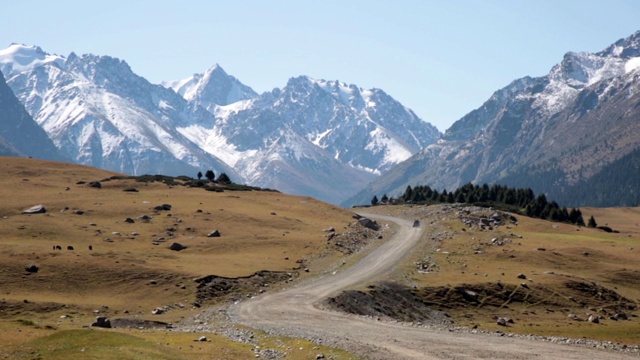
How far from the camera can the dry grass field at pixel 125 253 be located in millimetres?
45562

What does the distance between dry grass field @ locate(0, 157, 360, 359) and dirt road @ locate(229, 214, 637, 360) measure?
437 centimetres

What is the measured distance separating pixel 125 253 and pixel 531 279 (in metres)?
48.5

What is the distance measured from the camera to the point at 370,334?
5300cm

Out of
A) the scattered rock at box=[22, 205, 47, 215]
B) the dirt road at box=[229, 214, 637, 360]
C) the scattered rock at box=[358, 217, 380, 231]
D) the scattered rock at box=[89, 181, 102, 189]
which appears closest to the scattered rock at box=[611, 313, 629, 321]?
the dirt road at box=[229, 214, 637, 360]

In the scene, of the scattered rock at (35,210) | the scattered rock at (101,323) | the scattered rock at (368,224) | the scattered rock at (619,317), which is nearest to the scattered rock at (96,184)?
the scattered rock at (35,210)

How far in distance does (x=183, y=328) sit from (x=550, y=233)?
88487mm

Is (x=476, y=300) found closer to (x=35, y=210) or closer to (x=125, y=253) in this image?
(x=125, y=253)

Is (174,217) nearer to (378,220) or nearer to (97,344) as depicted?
(378,220)

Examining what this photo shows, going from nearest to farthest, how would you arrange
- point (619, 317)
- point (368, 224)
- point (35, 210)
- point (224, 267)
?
1. point (619, 317)
2. point (224, 267)
3. point (35, 210)
4. point (368, 224)

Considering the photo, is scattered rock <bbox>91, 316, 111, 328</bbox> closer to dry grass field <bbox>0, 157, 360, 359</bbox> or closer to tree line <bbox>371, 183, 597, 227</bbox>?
→ dry grass field <bbox>0, 157, 360, 359</bbox>

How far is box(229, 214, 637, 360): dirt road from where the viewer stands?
47156 millimetres

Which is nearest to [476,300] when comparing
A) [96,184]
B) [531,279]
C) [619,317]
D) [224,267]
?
[531,279]

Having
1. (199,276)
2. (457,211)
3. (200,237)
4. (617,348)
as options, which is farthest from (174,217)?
(617,348)

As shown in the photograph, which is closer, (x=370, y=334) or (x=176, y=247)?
(x=370, y=334)
